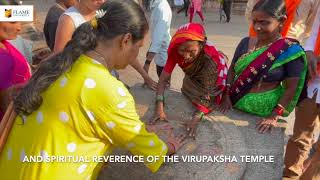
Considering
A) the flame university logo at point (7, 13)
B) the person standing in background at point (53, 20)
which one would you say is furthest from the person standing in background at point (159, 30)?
the flame university logo at point (7, 13)

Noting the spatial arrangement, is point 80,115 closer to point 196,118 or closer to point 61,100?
point 61,100

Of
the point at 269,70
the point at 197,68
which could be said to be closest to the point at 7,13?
the point at 197,68

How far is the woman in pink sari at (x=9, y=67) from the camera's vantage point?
76.0 inches

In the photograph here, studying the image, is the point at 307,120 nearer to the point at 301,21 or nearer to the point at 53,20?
the point at 301,21

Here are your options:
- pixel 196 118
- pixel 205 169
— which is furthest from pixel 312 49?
pixel 205 169

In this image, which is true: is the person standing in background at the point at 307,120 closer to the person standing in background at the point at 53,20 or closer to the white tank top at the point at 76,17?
the white tank top at the point at 76,17

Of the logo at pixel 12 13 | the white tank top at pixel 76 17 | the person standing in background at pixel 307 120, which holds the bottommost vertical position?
the person standing in background at pixel 307 120

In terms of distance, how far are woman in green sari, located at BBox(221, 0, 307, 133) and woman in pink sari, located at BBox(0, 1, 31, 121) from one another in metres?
1.29

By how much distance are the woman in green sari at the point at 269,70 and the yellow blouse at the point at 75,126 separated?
1.02 m

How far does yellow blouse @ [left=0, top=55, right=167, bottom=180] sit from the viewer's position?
4.46ft

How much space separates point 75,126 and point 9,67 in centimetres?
80

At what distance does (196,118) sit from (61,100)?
3.24ft

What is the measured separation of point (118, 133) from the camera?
4.71ft

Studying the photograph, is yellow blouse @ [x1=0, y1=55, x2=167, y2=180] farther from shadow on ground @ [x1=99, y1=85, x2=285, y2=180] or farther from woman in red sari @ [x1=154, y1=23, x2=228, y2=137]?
woman in red sari @ [x1=154, y1=23, x2=228, y2=137]
